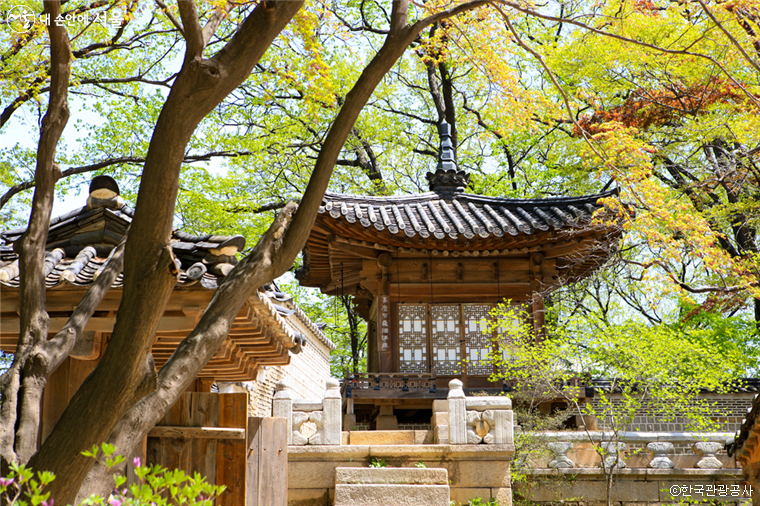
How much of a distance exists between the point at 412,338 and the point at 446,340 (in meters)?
0.61

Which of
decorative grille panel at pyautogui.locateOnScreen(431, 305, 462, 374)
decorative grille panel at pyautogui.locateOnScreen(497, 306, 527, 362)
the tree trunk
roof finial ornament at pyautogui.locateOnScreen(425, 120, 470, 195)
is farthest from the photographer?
roof finial ornament at pyautogui.locateOnScreen(425, 120, 470, 195)

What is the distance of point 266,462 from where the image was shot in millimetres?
5992

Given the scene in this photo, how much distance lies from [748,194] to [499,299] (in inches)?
229

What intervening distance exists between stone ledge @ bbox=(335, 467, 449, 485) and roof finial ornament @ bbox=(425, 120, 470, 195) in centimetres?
703

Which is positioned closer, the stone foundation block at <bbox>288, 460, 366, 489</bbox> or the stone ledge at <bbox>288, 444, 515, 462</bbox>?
the stone ledge at <bbox>288, 444, 515, 462</bbox>

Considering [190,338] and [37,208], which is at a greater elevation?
[37,208]

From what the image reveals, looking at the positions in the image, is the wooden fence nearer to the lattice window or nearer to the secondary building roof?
the secondary building roof

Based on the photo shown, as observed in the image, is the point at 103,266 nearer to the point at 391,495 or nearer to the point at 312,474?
the point at 391,495

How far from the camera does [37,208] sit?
401 centimetres

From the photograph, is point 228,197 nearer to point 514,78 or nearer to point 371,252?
point 371,252

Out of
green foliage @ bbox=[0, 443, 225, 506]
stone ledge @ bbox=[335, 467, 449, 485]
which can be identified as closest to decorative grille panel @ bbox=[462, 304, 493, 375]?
stone ledge @ bbox=[335, 467, 449, 485]

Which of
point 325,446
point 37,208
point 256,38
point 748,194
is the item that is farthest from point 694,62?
point 37,208

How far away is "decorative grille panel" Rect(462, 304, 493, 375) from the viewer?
11.9 meters

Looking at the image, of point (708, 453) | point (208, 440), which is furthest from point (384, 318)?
point (208, 440)
